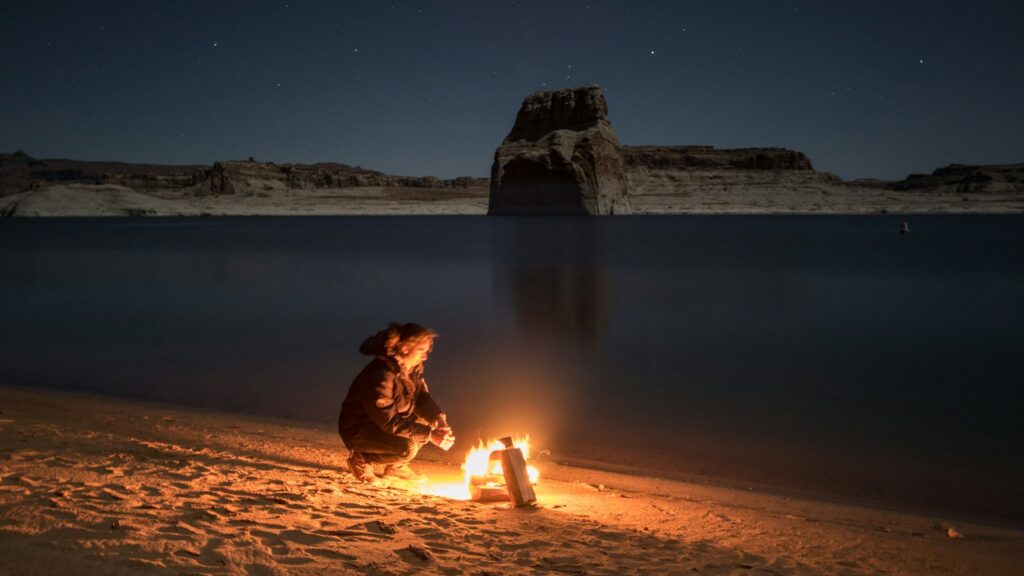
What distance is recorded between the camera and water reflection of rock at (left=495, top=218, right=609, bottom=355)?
51.3 ft

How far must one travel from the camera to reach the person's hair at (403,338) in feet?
17.1

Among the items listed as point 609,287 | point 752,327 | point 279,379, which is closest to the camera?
point 279,379

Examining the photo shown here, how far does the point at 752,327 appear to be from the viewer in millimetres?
16641

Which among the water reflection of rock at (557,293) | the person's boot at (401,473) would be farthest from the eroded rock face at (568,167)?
the person's boot at (401,473)

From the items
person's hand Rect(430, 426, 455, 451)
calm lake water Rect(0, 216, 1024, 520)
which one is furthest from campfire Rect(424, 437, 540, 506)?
calm lake water Rect(0, 216, 1024, 520)

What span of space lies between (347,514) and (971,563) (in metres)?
3.92

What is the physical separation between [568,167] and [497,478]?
319 ft

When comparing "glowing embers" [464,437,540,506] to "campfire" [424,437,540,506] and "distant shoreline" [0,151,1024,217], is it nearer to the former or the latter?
"campfire" [424,437,540,506]

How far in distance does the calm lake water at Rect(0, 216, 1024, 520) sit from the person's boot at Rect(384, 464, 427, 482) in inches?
86.4

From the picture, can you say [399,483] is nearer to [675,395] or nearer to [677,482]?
[677,482]

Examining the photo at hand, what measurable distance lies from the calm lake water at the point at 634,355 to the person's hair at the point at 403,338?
9.71 feet

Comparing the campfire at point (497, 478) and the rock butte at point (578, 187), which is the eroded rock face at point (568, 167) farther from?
the campfire at point (497, 478)

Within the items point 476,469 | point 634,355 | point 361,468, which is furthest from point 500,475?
point 634,355

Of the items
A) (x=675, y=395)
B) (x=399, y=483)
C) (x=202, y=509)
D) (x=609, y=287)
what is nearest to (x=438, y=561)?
(x=202, y=509)
